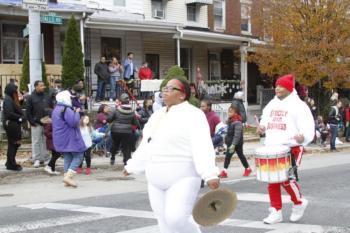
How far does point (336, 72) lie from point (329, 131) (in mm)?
3446

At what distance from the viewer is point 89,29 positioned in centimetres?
2423

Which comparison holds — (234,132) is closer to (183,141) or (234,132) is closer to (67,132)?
(67,132)

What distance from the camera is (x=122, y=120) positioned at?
13.7 meters

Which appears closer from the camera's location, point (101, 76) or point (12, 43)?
point (101, 76)

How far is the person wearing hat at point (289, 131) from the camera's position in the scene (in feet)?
24.9

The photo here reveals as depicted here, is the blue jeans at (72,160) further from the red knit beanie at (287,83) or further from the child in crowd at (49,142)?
the red knit beanie at (287,83)

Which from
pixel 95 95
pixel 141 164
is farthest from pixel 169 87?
pixel 95 95

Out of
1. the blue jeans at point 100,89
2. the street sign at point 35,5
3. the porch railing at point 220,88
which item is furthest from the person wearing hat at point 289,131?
the porch railing at point 220,88

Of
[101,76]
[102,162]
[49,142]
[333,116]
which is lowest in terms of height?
[102,162]

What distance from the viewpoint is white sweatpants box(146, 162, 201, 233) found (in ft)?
17.0

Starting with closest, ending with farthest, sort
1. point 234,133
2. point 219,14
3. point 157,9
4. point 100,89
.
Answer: point 234,133
point 100,89
point 157,9
point 219,14

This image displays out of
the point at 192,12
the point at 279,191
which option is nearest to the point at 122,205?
the point at 279,191

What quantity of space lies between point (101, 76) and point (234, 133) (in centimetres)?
1057

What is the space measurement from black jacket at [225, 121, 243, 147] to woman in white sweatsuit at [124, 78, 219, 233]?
6972 millimetres
